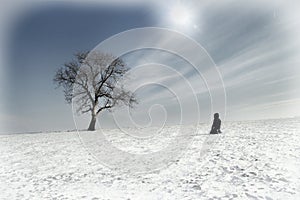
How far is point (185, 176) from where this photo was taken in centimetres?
790

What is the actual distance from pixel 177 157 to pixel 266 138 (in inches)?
203

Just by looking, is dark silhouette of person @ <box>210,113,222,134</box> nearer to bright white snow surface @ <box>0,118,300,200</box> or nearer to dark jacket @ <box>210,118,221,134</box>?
dark jacket @ <box>210,118,221,134</box>

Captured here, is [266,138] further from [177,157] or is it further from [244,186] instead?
[244,186]

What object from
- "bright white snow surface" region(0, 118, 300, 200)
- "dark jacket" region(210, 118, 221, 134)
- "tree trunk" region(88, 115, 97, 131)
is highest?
"tree trunk" region(88, 115, 97, 131)

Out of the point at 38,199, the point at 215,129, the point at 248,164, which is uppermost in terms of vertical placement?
the point at 215,129

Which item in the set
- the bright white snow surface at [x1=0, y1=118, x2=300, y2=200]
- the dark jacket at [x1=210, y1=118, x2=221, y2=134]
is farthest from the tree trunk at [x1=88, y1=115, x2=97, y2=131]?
the dark jacket at [x1=210, y1=118, x2=221, y2=134]

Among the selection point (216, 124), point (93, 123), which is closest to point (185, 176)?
point (216, 124)

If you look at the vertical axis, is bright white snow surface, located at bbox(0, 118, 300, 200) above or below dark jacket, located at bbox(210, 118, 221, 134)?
below

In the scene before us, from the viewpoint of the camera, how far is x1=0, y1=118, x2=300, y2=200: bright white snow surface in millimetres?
6742

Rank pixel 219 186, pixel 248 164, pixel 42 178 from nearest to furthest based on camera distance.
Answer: pixel 219 186
pixel 248 164
pixel 42 178

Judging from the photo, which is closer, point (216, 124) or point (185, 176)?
→ point (185, 176)

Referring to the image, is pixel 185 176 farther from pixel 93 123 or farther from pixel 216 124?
pixel 93 123

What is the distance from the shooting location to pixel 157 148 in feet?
39.6

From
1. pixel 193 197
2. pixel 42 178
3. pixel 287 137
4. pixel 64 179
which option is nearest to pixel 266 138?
pixel 287 137
